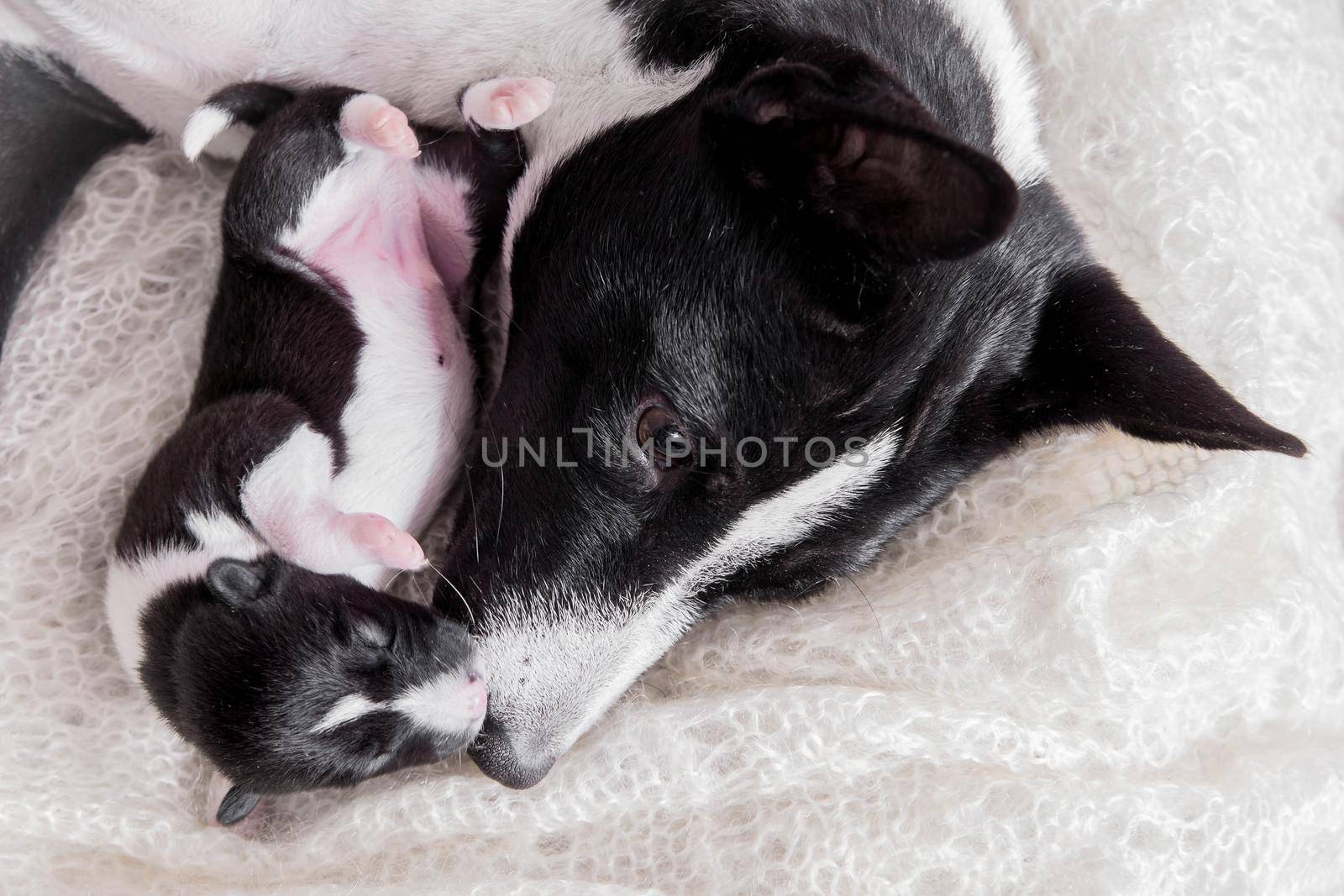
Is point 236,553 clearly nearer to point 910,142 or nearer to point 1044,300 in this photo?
point 910,142

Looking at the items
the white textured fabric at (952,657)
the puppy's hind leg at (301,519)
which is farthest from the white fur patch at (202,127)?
the puppy's hind leg at (301,519)

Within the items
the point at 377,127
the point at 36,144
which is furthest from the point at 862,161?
the point at 36,144

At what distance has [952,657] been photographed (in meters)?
1.74

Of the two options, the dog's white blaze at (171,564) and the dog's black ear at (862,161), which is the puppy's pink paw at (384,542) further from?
the dog's black ear at (862,161)

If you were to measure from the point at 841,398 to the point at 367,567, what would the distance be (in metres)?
0.85

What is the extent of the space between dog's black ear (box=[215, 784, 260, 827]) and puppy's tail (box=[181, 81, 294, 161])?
3.24 feet

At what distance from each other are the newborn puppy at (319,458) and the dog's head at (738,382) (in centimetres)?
15

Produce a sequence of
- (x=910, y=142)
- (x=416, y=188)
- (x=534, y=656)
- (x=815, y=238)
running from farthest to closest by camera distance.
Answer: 1. (x=416, y=188)
2. (x=534, y=656)
3. (x=815, y=238)
4. (x=910, y=142)

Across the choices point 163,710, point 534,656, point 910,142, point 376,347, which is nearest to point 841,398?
point 910,142

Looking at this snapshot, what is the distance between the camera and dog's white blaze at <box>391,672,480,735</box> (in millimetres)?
1563

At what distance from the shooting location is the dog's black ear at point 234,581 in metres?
1.51

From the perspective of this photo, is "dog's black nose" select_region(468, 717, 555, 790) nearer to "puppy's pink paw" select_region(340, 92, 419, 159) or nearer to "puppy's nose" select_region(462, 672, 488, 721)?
"puppy's nose" select_region(462, 672, 488, 721)

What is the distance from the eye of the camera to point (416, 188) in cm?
190

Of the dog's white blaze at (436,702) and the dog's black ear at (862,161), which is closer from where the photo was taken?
the dog's black ear at (862,161)
